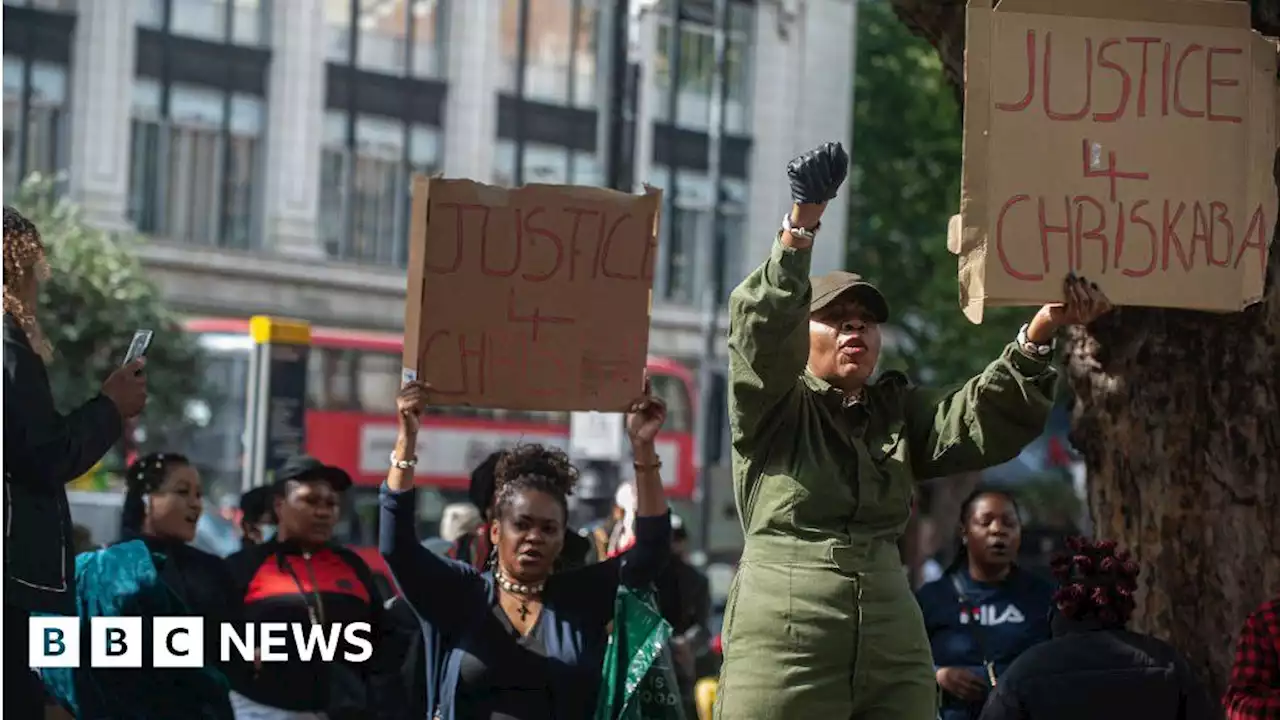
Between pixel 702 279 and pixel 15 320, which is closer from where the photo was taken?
pixel 15 320

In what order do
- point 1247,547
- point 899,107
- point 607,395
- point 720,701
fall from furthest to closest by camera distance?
point 899,107 → point 1247,547 → point 607,395 → point 720,701

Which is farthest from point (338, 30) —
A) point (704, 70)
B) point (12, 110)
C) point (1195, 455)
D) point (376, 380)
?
point (1195, 455)

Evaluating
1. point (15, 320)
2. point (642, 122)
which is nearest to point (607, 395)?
point (15, 320)

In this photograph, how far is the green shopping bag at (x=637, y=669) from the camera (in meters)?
5.51

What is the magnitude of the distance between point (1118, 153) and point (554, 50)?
Answer: 3021 centimetres

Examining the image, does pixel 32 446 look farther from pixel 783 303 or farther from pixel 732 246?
pixel 732 246

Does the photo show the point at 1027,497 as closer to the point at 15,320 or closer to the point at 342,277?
the point at 342,277

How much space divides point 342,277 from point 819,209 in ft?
92.6

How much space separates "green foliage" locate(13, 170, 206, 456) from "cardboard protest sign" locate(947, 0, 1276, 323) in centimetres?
1810

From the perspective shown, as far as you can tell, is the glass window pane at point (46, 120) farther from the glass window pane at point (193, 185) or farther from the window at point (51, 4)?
the glass window pane at point (193, 185)

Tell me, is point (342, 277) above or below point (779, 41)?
below

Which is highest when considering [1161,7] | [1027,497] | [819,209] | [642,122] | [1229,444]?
[642,122]

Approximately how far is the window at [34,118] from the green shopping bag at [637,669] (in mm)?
24736

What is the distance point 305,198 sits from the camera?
3186cm
